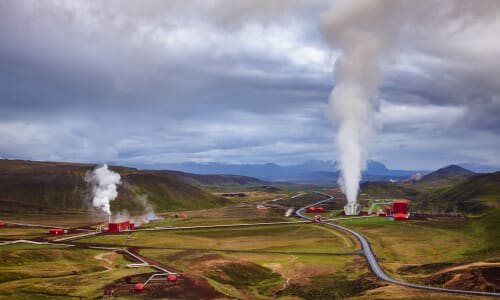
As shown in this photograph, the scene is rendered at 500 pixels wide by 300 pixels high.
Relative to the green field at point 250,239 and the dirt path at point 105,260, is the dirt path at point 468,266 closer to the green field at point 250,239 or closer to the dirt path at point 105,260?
the green field at point 250,239

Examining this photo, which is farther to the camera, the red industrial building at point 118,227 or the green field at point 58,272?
the red industrial building at point 118,227

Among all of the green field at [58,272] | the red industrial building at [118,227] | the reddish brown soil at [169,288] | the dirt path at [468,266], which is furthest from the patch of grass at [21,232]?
the dirt path at [468,266]

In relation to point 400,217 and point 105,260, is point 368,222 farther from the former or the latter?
point 105,260

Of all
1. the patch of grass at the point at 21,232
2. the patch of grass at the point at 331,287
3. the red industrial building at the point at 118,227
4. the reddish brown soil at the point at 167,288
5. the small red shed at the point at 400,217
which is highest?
the small red shed at the point at 400,217

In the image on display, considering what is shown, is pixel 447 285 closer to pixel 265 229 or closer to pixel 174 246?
pixel 174 246

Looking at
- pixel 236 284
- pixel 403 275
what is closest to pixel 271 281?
pixel 236 284

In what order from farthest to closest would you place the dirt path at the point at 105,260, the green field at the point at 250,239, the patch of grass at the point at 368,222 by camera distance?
the patch of grass at the point at 368,222 < the green field at the point at 250,239 < the dirt path at the point at 105,260

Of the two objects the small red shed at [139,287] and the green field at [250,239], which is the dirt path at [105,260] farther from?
the small red shed at [139,287]

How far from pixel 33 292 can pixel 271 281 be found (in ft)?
145

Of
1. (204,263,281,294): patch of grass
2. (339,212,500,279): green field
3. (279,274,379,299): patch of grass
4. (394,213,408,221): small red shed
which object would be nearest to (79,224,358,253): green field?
(339,212,500,279): green field

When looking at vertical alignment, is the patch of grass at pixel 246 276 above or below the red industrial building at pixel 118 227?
below

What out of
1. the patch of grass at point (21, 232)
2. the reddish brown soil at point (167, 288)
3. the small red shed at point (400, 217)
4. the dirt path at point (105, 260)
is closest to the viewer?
the reddish brown soil at point (167, 288)

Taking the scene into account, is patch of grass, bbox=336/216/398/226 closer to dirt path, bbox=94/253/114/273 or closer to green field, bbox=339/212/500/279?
green field, bbox=339/212/500/279

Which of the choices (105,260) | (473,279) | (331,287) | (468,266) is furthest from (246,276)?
(468,266)
